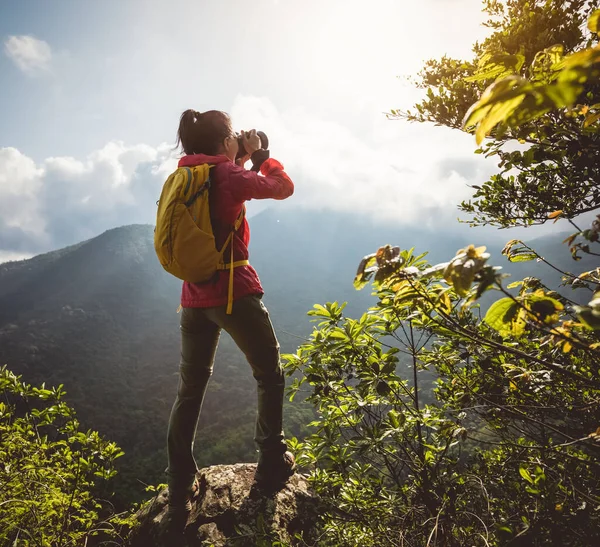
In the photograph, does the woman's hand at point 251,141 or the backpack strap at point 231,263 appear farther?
the woman's hand at point 251,141

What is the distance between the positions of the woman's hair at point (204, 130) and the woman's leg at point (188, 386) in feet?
3.54

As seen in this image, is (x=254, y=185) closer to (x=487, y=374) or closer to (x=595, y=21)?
(x=595, y=21)

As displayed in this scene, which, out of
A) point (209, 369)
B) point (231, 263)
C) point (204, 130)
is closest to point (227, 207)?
point (231, 263)

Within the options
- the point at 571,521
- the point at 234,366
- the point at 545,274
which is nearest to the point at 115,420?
the point at 234,366

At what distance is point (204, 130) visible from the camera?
6.53 ft

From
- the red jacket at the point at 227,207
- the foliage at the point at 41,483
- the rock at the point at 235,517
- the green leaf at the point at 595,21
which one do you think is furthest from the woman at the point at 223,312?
the green leaf at the point at 595,21

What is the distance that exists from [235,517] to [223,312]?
1.44 m

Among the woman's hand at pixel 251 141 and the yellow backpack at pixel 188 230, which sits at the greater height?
the woman's hand at pixel 251 141

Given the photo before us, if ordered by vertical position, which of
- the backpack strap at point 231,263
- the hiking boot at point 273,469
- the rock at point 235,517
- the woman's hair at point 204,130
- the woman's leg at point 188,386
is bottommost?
the rock at point 235,517

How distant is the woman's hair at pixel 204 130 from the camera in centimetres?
199

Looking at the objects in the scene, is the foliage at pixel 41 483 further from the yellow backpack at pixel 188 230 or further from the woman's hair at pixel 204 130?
the woman's hair at pixel 204 130

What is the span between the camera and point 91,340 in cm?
2478

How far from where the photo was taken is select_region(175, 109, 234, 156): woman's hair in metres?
1.99

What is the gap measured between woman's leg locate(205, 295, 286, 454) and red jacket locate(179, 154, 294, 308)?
79mm
